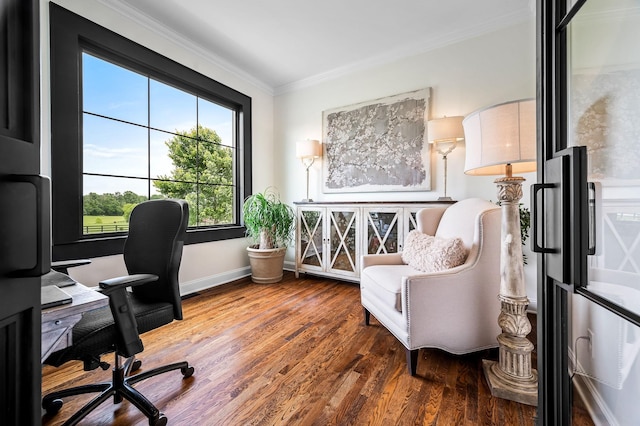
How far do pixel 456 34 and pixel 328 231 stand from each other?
7.69ft

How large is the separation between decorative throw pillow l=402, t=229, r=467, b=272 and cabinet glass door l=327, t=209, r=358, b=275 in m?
0.92

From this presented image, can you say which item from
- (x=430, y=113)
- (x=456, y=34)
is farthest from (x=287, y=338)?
(x=456, y=34)

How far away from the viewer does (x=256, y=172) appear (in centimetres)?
373

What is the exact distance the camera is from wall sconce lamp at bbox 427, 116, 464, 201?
2.54 m

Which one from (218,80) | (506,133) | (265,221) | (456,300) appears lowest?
(456,300)

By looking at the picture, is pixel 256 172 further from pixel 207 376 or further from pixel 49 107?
pixel 207 376

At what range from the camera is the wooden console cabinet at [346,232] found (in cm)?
270

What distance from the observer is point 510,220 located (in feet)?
4.78

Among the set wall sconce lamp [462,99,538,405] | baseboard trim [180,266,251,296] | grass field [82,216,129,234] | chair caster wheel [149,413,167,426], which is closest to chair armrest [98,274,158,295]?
chair caster wheel [149,413,167,426]

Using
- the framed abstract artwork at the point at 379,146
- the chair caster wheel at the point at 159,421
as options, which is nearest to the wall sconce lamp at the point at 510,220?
the framed abstract artwork at the point at 379,146

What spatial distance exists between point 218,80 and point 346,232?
228cm

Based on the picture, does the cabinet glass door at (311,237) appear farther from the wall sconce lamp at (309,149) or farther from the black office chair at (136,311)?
the black office chair at (136,311)

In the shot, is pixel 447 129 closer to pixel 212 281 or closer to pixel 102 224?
pixel 212 281

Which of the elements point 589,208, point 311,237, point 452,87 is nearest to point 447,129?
point 452,87
